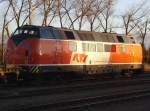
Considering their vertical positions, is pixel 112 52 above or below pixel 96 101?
above

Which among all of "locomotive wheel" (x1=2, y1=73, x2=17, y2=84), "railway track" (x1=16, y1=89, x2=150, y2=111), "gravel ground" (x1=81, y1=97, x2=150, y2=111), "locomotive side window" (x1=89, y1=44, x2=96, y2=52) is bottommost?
"gravel ground" (x1=81, y1=97, x2=150, y2=111)

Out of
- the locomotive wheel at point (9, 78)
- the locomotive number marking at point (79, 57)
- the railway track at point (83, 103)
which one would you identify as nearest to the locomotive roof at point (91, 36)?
the locomotive number marking at point (79, 57)

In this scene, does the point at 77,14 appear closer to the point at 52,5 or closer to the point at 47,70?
the point at 52,5

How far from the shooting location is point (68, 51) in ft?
86.3

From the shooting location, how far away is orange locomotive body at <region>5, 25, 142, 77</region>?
24.2m

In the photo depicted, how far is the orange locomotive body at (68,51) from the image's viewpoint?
24188mm

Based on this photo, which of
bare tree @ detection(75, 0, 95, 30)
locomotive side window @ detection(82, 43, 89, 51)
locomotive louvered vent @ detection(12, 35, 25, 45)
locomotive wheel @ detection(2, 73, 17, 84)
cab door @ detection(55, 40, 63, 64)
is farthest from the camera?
bare tree @ detection(75, 0, 95, 30)

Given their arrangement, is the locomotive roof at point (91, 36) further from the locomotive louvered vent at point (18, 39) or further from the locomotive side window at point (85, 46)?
the locomotive louvered vent at point (18, 39)

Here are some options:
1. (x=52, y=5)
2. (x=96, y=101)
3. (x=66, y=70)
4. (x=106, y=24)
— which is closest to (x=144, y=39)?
(x=106, y=24)

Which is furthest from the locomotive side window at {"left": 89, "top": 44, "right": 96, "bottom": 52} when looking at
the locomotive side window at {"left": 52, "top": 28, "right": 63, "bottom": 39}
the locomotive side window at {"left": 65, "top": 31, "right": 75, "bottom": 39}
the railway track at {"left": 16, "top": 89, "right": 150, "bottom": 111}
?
the railway track at {"left": 16, "top": 89, "right": 150, "bottom": 111}

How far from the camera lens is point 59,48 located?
2555 cm

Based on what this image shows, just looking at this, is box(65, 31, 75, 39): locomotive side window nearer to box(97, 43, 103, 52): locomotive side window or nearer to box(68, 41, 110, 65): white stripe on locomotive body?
box(68, 41, 110, 65): white stripe on locomotive body

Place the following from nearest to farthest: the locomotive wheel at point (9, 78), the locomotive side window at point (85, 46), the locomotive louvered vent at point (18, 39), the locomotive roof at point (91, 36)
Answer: the locomotive wheel at point (9, 78) → the locomotive louvered vent at point (18, 39) → the locomotive roof at point (91, 36) → the locomotive side window at point (85, 46)

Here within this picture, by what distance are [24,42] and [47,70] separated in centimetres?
208
